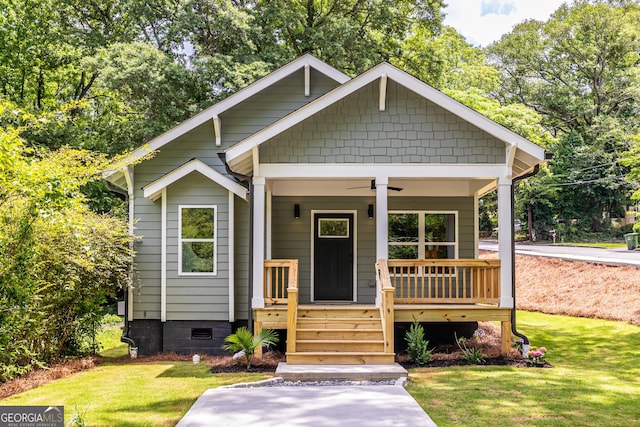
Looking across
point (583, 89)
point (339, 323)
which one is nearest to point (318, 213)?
point (339, 323)

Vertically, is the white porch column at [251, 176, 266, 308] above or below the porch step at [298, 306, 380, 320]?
above

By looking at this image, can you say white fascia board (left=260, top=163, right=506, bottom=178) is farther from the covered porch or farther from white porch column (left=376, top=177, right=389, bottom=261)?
the covered porch

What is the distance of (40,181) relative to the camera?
6.38 meters

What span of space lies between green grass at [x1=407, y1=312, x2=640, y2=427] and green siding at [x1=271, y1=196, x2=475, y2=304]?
3.37m

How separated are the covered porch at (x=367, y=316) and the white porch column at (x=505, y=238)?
11 centimetres

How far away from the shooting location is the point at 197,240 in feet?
36.6

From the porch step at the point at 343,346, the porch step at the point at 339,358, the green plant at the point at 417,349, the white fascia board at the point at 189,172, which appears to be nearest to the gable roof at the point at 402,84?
the white fascia board at the point at 189,172

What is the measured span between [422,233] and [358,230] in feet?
4.73

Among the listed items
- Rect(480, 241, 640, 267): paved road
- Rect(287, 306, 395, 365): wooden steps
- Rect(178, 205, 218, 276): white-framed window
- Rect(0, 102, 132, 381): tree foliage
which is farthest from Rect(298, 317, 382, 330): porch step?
Rect(480, 241, 640, 267): paved road

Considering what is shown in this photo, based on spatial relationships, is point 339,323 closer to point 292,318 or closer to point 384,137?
point 292,318

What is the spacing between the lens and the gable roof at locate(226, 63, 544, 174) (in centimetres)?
944

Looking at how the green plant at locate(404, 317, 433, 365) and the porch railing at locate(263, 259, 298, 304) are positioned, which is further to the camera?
the porch railing at locate(263, 259, 298, 304)

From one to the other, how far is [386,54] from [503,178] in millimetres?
13728

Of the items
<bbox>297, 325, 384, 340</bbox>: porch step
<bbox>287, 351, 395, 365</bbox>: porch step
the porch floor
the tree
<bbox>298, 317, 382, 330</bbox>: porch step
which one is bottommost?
<bbox>287, 351, 395, 365</bbox>: porch step
